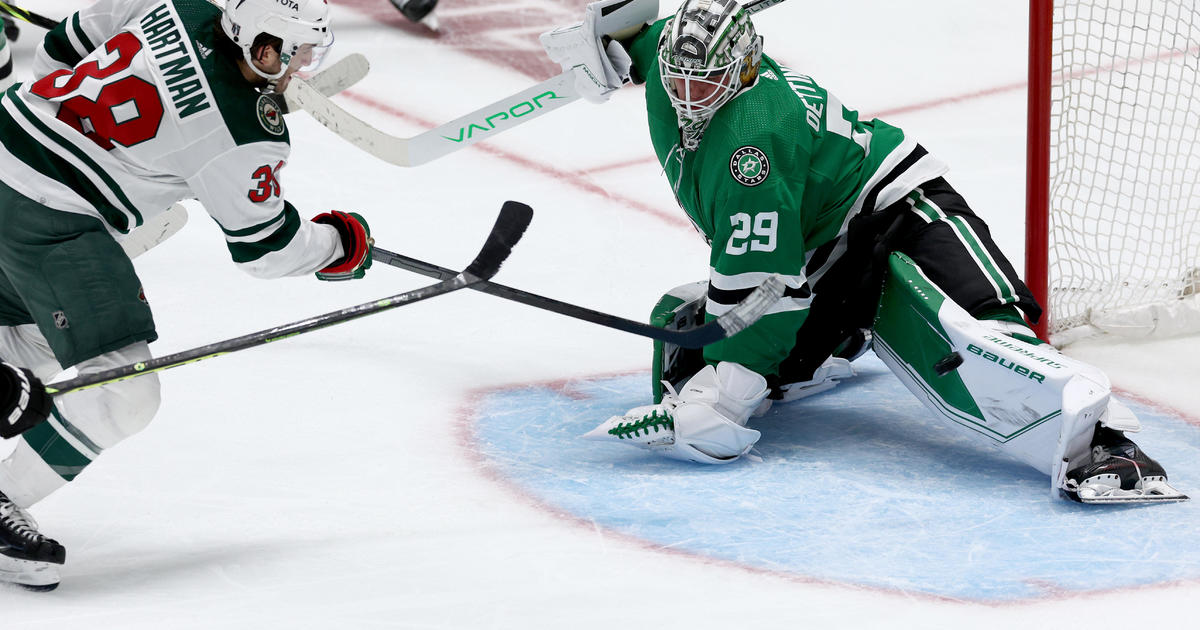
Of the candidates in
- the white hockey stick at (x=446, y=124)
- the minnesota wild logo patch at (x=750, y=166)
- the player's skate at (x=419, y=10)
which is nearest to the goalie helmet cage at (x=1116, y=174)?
the minnesota wild logo patch at (x=750, y=166)

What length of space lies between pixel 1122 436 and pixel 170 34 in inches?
80.0

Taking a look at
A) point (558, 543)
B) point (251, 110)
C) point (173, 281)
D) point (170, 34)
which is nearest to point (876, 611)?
point (558, 543)

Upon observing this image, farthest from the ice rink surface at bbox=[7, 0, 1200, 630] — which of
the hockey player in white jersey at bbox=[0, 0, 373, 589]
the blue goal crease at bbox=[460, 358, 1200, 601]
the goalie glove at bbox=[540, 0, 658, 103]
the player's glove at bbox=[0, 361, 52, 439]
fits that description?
the goalie glove at bbox=[540, 0, 658, 103]

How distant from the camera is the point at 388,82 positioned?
19.7 feet

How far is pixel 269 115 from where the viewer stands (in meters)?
2.66

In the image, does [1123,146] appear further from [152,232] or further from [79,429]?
[79,429]

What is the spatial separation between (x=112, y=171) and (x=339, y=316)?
1.60 feet

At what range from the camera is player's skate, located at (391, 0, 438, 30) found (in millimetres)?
6418

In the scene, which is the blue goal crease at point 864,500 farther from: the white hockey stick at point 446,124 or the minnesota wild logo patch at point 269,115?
the minnesota wild logo patch at point 269,115

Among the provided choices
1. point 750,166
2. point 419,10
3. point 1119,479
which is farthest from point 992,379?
point 419,10

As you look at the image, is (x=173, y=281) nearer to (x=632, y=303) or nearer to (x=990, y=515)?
(x=632, y=303)

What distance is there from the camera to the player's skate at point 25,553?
2551 mm

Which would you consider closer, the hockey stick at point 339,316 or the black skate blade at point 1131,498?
the hockey stick at point 339,316

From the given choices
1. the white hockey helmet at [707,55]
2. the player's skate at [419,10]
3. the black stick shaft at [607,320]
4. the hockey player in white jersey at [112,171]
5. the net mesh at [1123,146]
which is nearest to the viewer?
the hockey player in white jersey at [112,171]
